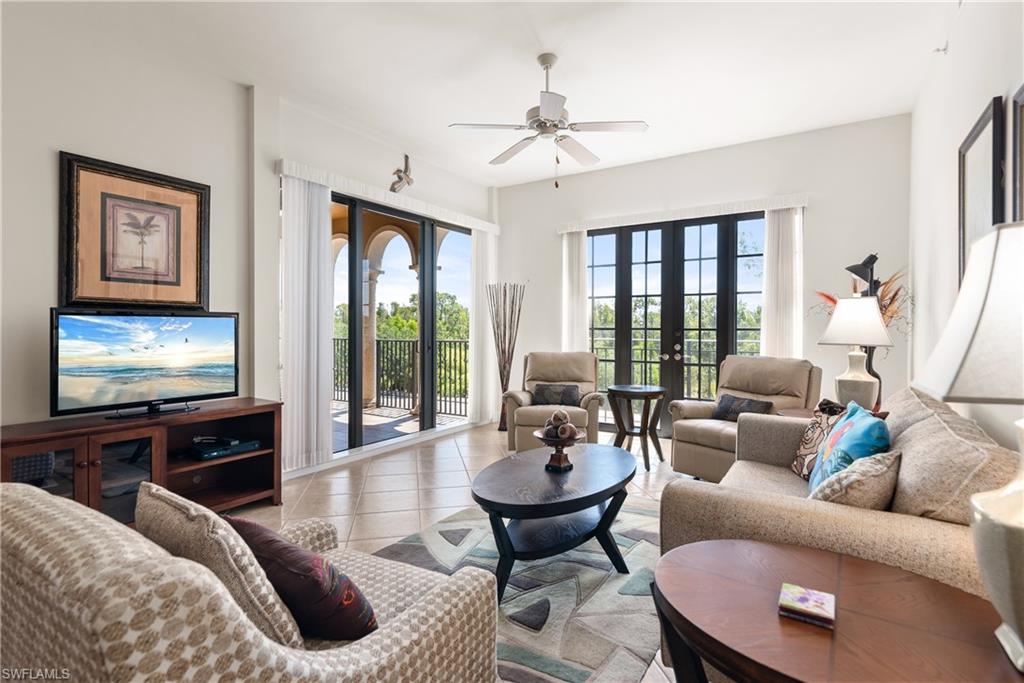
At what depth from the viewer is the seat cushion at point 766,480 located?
86.2 inches

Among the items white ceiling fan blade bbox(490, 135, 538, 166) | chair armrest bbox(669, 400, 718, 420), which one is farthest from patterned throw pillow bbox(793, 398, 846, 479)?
white ceiling fan blade bbox(490, 135, 538, 166)

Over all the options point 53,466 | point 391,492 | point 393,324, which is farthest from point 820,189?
point 53,466

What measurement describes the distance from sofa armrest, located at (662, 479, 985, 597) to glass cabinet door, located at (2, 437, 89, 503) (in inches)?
106

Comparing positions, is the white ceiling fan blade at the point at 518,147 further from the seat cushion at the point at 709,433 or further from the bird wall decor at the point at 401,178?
the seat cushion at the point at 709,433

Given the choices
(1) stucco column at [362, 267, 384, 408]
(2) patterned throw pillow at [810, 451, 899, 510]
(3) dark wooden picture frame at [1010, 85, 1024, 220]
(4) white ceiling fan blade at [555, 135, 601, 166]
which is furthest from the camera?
(1) stucco column at [362, 267, 384, 408]

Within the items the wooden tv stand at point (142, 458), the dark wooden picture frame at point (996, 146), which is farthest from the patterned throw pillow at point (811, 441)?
the wooden tv stand at point (142, 458)

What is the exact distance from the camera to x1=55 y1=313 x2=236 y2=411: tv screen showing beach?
8.19ft

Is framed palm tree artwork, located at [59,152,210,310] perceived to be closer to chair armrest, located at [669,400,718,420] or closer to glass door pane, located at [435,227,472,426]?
glass door pane, located at [435,227,472,426]

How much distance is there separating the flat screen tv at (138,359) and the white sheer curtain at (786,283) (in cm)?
442

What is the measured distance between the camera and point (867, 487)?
1.42 meters

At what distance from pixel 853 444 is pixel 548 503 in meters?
1.17

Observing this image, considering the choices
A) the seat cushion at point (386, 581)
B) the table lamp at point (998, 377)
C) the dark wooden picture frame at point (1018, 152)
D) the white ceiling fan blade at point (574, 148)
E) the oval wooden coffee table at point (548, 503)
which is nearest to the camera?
the table lamp at point (998, 377)

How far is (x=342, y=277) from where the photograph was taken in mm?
4434

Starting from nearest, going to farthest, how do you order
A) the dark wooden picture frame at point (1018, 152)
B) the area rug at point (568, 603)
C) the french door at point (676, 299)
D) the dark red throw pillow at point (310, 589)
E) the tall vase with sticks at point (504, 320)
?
the dark red throw pillow at point (310, 589) < the dark wooden picture frame at point (1018, 152) < the area rug at point (568, 603) < the french door at point (676, 299) < the tall vase with sticks at point (504, 320)
